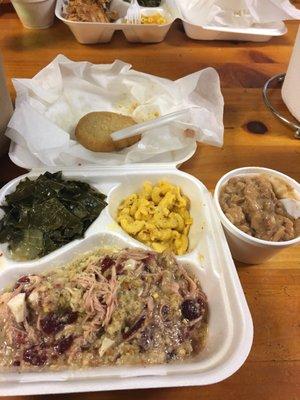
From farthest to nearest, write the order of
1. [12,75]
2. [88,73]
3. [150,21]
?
[150,21] < [12,75] < [88,73]

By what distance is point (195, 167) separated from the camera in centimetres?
136

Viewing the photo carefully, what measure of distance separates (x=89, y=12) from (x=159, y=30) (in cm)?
38

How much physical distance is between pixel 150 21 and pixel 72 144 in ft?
3.25

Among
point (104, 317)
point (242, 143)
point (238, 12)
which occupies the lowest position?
point (104, 317)

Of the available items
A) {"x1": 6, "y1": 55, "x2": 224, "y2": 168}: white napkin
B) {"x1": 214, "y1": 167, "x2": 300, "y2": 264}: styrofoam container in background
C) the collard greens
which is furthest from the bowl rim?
the collard greens

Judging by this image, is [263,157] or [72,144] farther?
[263,157]

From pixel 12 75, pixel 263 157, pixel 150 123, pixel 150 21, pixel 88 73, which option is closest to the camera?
pixel 150 123

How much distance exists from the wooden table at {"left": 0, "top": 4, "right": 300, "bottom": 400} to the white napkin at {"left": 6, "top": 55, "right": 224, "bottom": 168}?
13cm

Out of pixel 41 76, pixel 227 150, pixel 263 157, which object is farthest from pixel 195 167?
pixel 41 76

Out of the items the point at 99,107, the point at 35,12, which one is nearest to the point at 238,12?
the point at 99,107

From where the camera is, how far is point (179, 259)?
104 cm

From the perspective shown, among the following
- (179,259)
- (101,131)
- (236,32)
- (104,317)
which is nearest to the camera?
(104,317)

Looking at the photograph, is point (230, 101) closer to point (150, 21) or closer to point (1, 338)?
point (150, 21)

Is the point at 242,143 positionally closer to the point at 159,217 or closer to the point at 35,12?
the point at 159,217
